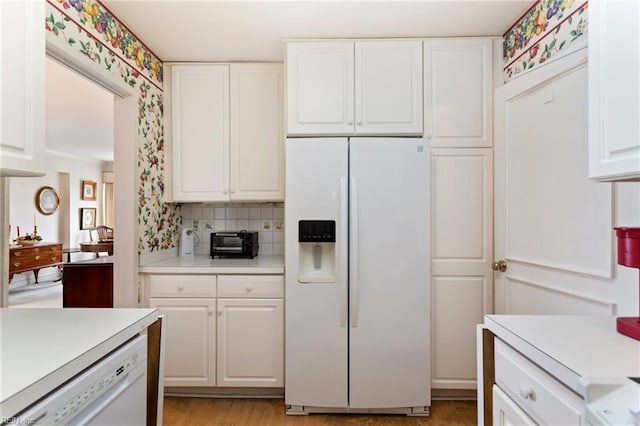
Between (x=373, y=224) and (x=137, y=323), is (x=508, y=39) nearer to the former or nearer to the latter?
(x=373, y=224)

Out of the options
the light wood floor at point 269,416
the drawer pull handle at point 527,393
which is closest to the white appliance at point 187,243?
the light wood floor at point 269,416

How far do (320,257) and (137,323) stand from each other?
113 centimetres

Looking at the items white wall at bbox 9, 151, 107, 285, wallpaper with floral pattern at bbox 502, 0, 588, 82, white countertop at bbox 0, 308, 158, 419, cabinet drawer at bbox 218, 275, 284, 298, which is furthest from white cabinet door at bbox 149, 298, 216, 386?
white wall at bbox 9, 151, 107, 285

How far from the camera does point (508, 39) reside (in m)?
2.05

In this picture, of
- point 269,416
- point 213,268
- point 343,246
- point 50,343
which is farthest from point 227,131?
point 269,416

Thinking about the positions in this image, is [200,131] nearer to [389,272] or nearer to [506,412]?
[389,272]

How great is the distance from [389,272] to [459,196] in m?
0.67

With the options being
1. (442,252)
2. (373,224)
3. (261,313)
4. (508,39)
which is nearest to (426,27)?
(508,39)

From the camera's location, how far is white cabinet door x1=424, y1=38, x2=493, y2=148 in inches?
82.4

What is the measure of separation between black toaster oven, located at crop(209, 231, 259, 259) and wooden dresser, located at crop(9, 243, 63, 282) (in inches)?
182

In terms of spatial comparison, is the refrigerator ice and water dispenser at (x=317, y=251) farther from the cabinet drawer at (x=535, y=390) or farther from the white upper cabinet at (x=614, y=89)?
the white upper cabinet at (x=614, y=89)

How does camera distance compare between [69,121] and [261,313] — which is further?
[69,121]

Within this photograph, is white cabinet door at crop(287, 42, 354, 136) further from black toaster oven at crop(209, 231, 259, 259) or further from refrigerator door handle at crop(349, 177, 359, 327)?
black toaster oven at crop(209, 231, 259, 259)

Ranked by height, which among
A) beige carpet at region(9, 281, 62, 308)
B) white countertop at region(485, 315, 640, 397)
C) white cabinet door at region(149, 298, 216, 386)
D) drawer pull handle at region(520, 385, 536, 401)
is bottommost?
beige carpet at region(9, 281, 62, 308)
